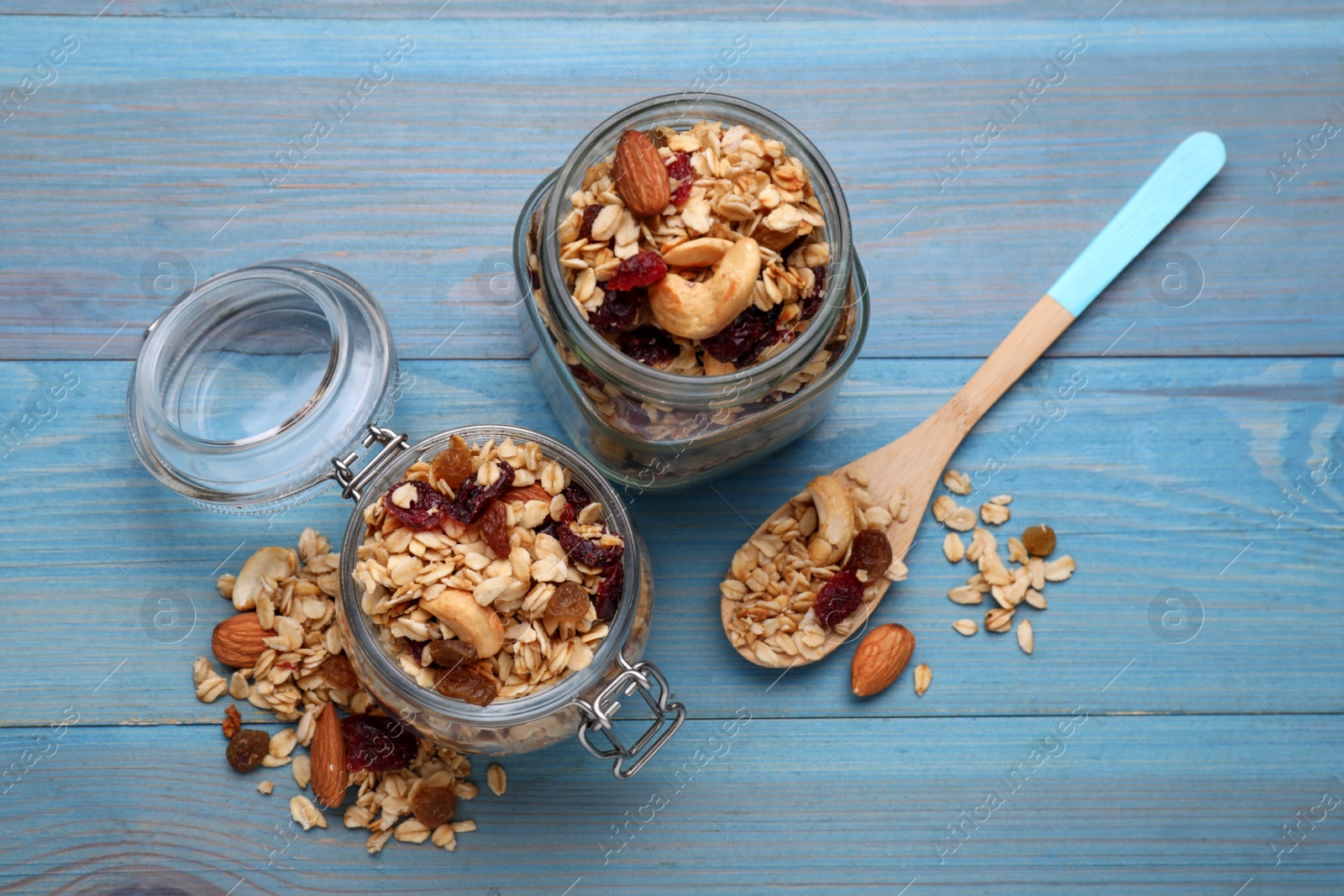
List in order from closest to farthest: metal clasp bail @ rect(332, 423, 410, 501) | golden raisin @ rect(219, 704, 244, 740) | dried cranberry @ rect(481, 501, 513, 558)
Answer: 1. dried cranberry @ rect(481, 501, 513, 558)
2. metal clasp bail @ rect(332, 423, 410, 501)
3. golden raisin @ rect(219, 704, 244, 740)

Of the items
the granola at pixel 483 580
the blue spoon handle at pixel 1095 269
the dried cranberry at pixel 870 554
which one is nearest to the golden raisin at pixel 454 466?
the granola at pixel 483 580

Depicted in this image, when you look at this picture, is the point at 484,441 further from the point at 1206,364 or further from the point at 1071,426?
the point at 1206,364

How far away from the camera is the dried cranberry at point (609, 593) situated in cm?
96

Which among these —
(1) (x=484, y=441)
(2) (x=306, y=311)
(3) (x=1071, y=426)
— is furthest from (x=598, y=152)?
(3) (x=1071, y=426)

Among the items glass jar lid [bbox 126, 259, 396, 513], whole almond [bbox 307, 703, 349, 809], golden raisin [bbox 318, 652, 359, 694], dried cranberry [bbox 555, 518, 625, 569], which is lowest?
whole almond [bbox 307, 703, 349, 809]

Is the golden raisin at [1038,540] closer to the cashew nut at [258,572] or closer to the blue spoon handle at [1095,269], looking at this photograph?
the blue spoon handle at [1095,269]

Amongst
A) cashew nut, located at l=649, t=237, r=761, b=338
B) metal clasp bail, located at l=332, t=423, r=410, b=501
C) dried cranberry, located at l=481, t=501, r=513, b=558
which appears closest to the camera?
cashew nut, located at l=649, t=237, r=761, b=338

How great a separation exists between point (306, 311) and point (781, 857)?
35.1 inches

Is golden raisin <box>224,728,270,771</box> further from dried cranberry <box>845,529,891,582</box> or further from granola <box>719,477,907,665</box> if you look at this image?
dried cranberry <box>845,529,891,582</box>

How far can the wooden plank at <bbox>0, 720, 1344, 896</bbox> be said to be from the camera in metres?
1.14

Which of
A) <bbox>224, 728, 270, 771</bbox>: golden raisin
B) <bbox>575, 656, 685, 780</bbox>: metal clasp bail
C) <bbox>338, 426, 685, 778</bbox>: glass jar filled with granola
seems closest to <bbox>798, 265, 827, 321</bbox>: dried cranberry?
<bbox>338, 426, 685, 778</bbox>: glass jar filled with granola

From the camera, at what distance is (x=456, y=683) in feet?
2.99

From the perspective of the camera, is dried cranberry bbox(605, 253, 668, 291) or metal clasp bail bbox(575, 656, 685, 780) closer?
dried cranberry bbox(605, 253, 668, 291)

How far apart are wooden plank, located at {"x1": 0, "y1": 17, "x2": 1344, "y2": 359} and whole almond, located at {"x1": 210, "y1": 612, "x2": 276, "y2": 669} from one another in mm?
378
